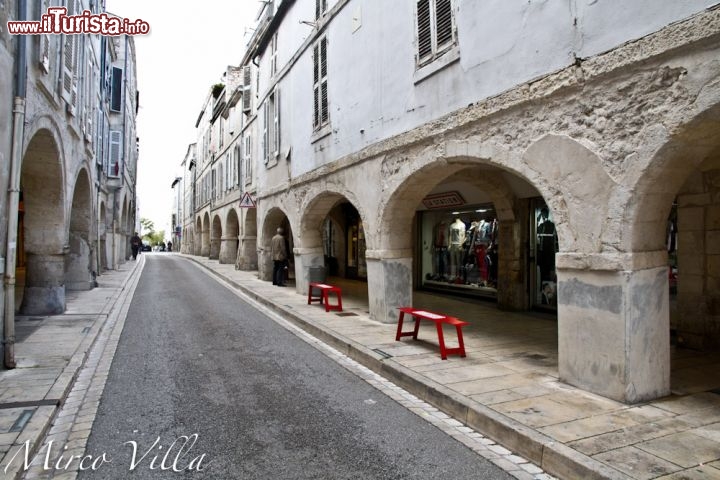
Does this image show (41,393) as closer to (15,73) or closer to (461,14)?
(15,73)

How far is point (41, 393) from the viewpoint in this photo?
14.8 feet

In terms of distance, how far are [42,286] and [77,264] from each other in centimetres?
391

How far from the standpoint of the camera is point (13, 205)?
544cm

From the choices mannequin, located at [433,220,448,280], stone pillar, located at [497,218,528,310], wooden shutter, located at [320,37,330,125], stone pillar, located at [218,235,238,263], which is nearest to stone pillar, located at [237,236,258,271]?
stone pillar, located at [218,235,238,263]

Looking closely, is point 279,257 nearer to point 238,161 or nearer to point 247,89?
point 238,161

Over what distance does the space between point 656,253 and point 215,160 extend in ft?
91.2

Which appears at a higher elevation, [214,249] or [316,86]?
[316,86]

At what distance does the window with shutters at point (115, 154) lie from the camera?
63.4 feet

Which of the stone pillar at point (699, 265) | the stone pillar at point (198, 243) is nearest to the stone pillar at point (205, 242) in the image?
the stone pillar at point (198, 243)

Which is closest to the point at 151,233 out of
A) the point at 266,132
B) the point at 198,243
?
the point at 198,243

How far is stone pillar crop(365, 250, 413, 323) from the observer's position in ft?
26.6

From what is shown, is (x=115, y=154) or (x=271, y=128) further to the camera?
(x=115, y=154)

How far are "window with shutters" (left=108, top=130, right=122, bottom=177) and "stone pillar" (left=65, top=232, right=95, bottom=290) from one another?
304 inches

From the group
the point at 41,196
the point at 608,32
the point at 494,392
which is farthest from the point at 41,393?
the point at 608,32
